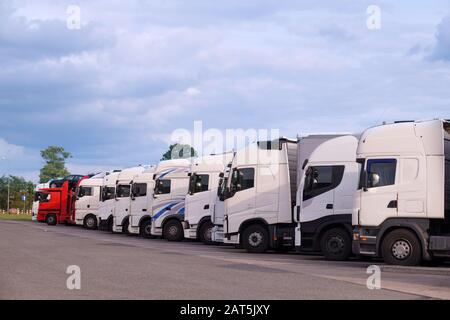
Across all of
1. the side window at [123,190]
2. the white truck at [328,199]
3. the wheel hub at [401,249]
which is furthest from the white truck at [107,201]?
the wheel hub at [401,249]

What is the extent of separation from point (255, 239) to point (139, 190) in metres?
11.6

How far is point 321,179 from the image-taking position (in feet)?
62.6

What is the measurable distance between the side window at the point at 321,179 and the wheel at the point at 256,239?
2.64 meters

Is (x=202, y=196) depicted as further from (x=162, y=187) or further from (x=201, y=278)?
(x=201, y=278)

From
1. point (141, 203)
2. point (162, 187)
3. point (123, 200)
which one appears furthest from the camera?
point (123, 200)

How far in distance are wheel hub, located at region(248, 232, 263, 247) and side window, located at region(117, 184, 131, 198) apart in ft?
42.5

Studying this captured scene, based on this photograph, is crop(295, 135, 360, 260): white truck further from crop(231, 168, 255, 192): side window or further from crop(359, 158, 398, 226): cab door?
crop(231, 168, 255, 192): side window

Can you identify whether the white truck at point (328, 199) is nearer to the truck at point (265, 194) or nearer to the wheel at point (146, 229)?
the truck at point (265, 194)

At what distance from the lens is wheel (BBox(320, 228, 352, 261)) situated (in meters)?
18.4

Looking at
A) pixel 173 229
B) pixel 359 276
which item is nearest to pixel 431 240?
pixel 359 276

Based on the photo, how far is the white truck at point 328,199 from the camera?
1858 cm

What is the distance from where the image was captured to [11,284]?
11266 mm

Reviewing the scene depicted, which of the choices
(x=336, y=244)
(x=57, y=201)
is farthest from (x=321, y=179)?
(x=57, y=201)

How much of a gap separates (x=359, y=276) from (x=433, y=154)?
3818 millimetres
